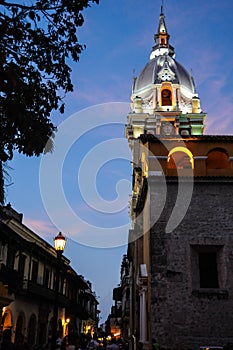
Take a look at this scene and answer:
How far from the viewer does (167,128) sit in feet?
149

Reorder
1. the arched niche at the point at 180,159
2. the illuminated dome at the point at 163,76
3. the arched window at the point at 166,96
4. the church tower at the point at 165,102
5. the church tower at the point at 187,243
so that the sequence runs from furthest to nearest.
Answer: the illuminated dome at the point at 163,76 < the arched window at the point at 166,96 < the church tower at the point at 165,102 < the arched niche at the point at 180,159 < the church tower at the point at 187,243

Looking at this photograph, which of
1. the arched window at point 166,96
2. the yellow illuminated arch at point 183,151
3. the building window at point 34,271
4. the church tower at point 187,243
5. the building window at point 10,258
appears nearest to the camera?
the church tower at point 187,243

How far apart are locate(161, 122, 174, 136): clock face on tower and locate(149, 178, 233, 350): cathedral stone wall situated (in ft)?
86.3

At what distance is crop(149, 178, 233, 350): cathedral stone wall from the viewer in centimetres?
1688

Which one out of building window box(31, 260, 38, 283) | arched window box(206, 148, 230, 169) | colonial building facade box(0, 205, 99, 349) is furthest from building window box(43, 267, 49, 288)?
arched window box(206, 148, 230, 169)

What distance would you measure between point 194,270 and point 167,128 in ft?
94.7

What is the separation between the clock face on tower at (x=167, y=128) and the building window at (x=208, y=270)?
2741 cm

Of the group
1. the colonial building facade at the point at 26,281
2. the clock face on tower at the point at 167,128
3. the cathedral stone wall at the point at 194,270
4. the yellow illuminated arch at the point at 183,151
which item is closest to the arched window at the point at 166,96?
the clock face on tower at the point at 167,128

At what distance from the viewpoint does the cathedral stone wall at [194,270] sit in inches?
664

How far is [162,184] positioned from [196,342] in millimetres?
7007

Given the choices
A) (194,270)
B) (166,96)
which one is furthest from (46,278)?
(166,96)

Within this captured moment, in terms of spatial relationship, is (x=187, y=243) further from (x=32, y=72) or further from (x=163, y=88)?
(x=163, y=88)

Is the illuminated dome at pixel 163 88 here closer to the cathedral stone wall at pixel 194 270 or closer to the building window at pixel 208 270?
the cathedral stone wall at pixel 194 270

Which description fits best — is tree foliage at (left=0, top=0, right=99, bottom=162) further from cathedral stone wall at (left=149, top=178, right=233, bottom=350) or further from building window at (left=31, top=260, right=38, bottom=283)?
building window at (left=31, top=260, right=38, bottom=283)
